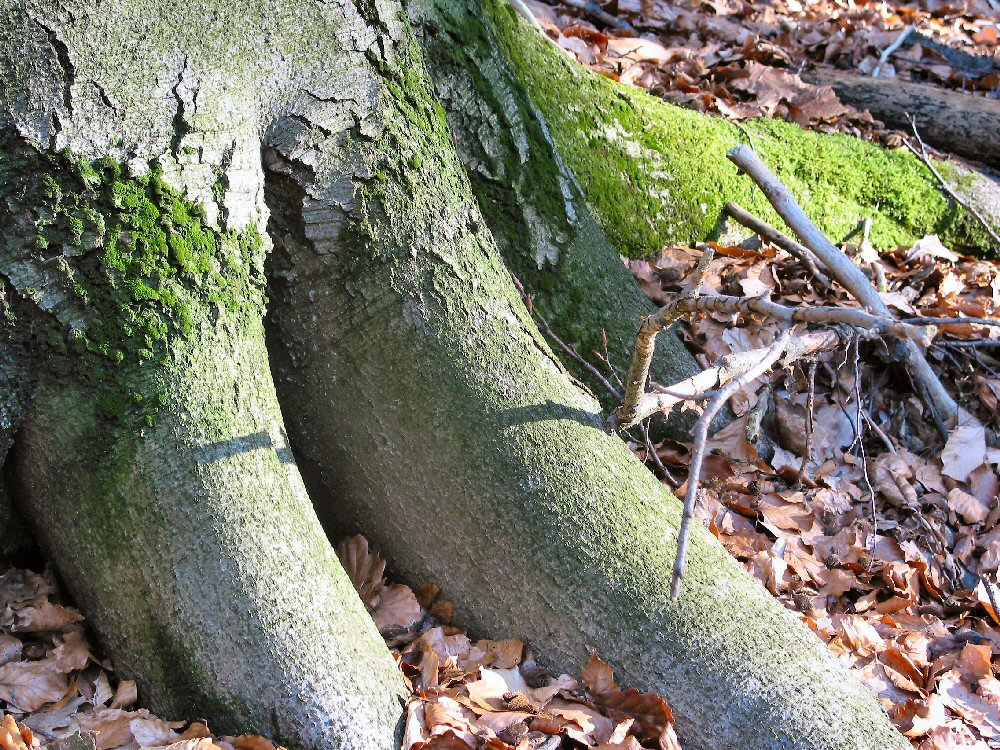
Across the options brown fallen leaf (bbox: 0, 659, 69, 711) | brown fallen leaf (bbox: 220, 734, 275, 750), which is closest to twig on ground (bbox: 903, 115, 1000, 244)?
brown fallen leaf (bbox: 220, 734, 275, 750)

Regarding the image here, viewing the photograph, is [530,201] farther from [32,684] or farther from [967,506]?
[967,506]

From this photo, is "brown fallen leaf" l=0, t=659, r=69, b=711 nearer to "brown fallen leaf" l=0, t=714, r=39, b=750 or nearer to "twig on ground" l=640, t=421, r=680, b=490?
"brown fallen leaf" l=0, t=714, r=39, b=750

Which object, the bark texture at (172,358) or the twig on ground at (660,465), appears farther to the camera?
the twig on ground at (660,465)

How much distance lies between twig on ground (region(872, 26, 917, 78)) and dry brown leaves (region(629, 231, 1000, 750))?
2380 millimetres

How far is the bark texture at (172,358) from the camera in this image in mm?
1765

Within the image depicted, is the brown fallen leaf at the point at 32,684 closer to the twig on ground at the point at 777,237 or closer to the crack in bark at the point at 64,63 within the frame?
the crack in bark at the point at 64,63

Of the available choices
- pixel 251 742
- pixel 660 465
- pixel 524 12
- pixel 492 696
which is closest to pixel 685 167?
pixel 524 12

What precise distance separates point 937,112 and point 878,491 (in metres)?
2.89

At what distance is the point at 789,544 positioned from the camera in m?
2.90

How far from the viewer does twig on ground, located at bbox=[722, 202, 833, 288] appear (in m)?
3.34

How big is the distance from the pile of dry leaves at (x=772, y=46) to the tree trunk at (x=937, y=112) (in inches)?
7.7

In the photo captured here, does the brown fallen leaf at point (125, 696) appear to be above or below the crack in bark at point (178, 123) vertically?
below

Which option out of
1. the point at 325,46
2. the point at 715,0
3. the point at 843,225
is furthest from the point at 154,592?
the point at 715,0

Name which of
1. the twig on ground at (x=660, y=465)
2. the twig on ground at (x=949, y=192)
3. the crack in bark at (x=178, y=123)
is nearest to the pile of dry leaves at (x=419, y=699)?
the twig on ground at (x=660, y=465)
